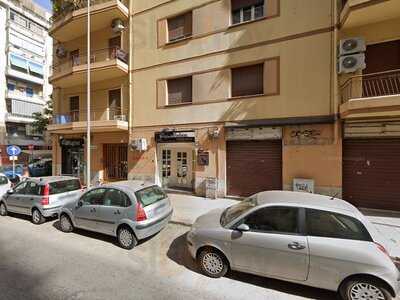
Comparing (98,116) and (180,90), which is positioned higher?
(180,90)

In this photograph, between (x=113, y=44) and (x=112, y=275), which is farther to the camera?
(x=113, y=44)

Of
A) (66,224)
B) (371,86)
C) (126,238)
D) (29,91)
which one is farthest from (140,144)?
(29,91)

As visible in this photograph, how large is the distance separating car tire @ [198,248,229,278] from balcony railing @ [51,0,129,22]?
44.0ft

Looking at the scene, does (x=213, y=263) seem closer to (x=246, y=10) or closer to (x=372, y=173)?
(x=372, y=173)

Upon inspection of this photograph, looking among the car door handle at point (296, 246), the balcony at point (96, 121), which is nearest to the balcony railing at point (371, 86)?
the car door handle at point (296, 246)

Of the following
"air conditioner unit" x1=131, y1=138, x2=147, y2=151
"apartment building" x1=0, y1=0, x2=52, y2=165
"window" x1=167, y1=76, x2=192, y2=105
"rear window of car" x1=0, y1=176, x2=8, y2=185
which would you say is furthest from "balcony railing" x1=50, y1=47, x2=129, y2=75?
"apartment building" x1=0, y1=0, x2=52, y2=165

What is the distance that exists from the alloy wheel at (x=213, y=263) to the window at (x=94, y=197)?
305cm

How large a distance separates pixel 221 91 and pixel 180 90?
7.30ft

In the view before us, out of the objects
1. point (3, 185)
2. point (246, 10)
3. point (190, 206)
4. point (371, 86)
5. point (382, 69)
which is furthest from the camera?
point (246, 10)

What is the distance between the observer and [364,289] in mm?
3316

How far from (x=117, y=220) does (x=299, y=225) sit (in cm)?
392

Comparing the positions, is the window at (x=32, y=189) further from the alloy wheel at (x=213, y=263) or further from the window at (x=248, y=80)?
the window at (x=248, y=80)

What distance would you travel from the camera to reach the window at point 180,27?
11109 mm

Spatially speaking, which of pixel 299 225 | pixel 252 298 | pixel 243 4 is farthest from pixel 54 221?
pixel 243 4
